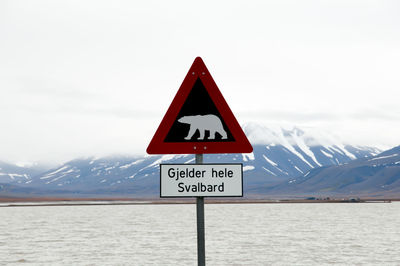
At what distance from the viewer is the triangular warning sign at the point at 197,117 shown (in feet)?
26.6

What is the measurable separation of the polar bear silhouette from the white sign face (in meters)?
0.42

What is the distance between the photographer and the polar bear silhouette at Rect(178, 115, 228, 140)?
8.02 meters

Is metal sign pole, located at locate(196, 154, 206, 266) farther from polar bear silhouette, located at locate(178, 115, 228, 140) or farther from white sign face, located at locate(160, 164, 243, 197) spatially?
polar bear silhouette, located at locate(178, 115, 228, 140)

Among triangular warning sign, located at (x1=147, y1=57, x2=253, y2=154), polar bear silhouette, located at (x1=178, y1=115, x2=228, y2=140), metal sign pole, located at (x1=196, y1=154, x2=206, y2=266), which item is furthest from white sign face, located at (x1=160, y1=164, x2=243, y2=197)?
polar bear silhouette, located at (x1=178, y1=115, x2=228, y2=140)

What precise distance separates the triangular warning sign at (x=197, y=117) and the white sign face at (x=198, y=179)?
0.24m

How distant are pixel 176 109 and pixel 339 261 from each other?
2699 cm

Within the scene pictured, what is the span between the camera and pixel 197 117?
8062 mm

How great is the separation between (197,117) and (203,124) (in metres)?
0.13

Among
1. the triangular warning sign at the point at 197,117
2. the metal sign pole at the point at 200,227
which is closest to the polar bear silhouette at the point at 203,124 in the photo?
the triangular warning sign at the point at 197,117

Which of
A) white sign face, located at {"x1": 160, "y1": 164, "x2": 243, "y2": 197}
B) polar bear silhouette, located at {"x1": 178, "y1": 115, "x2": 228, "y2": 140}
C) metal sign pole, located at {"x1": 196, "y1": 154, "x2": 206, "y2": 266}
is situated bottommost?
metal sign pole, located at {"x1": 196, "y1": 154, "x2": 206, "y2": 266}

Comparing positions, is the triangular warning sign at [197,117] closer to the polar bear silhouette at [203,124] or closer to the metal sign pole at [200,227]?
the polar bear silhouette at [203,124]

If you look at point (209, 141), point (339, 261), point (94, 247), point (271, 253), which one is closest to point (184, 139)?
point (209, 141)

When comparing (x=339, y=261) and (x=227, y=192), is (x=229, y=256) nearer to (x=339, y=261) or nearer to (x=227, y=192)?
(x=339, y=261)

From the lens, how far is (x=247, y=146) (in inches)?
320
